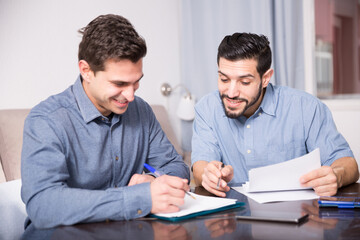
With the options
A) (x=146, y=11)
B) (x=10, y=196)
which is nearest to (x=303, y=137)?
(x=10, y=196)

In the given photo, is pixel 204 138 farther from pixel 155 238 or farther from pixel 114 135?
pixel 155 238

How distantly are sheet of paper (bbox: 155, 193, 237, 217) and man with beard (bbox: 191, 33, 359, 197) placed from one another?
0.46m

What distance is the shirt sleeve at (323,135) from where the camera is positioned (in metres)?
1.59

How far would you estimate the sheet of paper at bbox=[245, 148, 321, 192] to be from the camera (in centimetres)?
123

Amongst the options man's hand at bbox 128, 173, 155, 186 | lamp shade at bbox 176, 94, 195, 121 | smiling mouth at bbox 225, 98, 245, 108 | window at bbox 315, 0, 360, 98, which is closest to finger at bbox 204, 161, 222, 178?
man's hand at bbox 128, 173, 155, 186

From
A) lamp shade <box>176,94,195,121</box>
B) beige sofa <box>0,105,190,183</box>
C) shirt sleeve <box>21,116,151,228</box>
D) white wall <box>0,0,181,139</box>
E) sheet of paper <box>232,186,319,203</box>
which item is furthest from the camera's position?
lamp shade <box>176,94,195,121</box>

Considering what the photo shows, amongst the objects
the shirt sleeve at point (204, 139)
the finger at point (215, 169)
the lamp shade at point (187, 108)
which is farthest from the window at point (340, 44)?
the finger at point (215, 169)

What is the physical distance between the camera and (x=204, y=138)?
1.77m

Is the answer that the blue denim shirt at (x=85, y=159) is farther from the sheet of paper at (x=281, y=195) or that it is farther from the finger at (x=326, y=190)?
the finger at (x=326, y=190)

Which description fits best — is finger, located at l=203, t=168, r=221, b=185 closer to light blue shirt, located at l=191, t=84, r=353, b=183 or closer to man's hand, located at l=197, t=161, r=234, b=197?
man's hand, located at l=197, t=161, r=234, b=197

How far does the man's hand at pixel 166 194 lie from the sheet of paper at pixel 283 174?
294 millimetres

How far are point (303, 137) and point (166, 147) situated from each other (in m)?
0.61

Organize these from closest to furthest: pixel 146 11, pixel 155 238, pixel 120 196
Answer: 1. pixel 155 238
2. pixel 120 196
3. pixel 146 11

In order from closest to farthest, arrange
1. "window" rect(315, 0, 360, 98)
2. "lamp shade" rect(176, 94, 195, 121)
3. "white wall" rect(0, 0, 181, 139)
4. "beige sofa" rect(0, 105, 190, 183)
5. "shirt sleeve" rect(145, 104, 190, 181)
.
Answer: "shirt sleeve" rect(145, 104, 190, 181) → "beige sofa" rect(0, 105, 190, 183) → "white wall" rect(0, 0, 181, 139) → "lamp shade" rect(176, 94, 195, 121) → "window" rect(315, 0, 360, 98)
